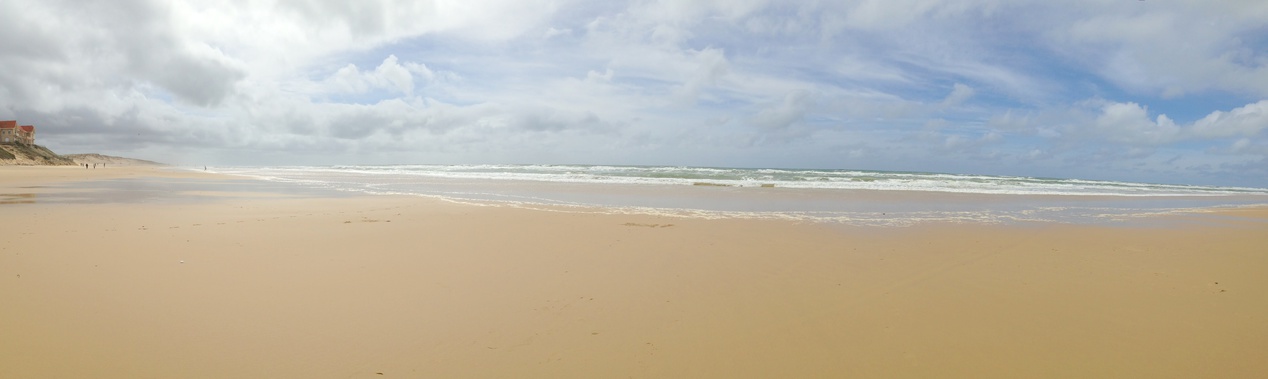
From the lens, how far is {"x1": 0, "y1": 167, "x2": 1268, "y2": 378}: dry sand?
3.09 metres

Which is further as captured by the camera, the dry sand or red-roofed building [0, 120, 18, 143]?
red-roofed building [0, 120, 18, 143]

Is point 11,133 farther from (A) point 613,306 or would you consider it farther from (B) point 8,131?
(A) point 613,306

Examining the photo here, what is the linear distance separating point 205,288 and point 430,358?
2.77 meters

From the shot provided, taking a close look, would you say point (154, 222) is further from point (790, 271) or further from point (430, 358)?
point (790, 271)

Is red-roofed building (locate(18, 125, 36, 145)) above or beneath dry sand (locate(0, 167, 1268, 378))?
above

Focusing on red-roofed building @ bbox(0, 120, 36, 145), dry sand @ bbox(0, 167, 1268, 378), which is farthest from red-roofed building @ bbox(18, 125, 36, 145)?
dry sand @ bbox(0, 167, 1268, 378)

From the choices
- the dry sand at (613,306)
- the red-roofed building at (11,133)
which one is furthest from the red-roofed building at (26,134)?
the dry sand at (613,306)

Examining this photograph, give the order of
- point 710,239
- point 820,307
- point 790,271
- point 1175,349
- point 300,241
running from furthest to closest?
point 710,239, point 300,241, point 790,271, point 820,307, point 1175,349

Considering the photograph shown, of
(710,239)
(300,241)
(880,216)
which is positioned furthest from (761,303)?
(880,216)

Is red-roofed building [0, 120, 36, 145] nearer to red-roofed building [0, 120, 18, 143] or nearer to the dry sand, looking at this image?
red-roofed building [0, 120, 18, 143]

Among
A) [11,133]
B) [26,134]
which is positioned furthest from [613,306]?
[26,134]

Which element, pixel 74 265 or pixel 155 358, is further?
pixel 74 265

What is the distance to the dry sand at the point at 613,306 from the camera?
3.09m

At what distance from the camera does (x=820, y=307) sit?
4266mm
